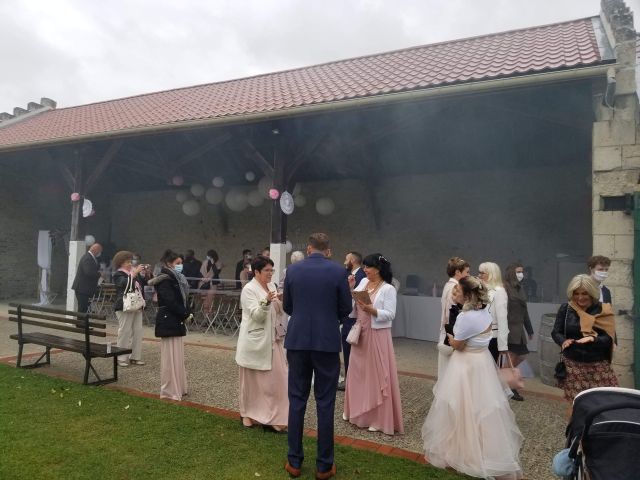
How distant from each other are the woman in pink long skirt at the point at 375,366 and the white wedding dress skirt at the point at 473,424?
636 mm

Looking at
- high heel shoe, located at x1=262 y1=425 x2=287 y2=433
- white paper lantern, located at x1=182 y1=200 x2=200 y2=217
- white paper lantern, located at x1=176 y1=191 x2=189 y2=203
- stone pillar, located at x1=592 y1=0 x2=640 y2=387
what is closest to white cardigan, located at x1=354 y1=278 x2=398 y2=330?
high heel shoe, located at x1=262 y1=425 x2=287 y2=433

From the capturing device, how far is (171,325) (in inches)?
183

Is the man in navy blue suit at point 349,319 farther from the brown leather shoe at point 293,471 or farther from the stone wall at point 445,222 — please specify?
the stone wall at point 445,222

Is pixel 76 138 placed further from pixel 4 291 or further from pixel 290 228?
pixel 4 291

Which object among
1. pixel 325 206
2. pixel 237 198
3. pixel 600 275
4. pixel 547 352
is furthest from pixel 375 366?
pixel 237 198

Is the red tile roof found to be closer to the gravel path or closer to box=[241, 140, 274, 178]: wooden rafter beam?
box=[241, 140, 274, 178]: wooden rafter beam

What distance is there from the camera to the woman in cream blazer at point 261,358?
3795 mm

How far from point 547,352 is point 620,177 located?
234 centimetres

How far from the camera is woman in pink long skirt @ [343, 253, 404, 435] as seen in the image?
390 cm

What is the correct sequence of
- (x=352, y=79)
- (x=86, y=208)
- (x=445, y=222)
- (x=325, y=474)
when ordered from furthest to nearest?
(x=445, y=222) < (x=86, y=208) < (x=352, y=79) < (x=325, y=474)

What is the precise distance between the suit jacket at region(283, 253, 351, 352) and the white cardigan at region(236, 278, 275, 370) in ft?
1.93

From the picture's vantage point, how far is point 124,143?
875 cm

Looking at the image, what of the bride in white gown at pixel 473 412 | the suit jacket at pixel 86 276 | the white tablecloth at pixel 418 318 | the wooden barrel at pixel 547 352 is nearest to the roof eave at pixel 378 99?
the suit jacket at pixel 86 276

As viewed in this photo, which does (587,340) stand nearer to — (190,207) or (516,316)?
(516,316)
